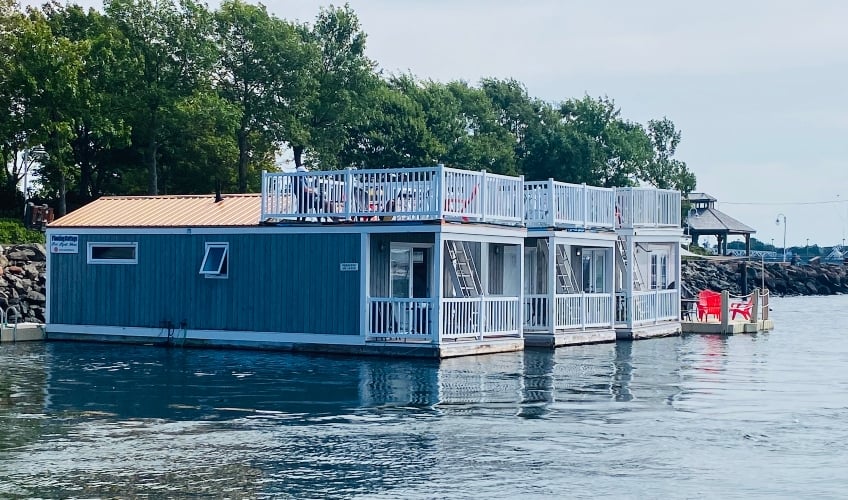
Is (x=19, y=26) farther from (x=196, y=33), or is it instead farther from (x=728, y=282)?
(x=728, y=282)

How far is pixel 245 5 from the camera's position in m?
67.4

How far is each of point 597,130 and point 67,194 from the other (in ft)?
161

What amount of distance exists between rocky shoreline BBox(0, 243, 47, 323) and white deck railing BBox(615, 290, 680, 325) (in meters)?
17.9

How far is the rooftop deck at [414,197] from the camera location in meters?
28.5

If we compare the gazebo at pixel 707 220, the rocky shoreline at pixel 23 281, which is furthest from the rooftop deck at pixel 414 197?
the gazebo at pixel 707 220

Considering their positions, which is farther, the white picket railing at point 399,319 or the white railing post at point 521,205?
the white railing post at point 521,205

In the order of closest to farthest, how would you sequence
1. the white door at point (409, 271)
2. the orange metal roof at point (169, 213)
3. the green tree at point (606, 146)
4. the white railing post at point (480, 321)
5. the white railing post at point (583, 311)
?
the white railing post at point (480, 321)
the white door at point (409, 271)
the orange metal roof at point (169, 213)
the white railing post at point (583, 311)
the green tree at point (606, 146)

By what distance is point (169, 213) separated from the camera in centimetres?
3378

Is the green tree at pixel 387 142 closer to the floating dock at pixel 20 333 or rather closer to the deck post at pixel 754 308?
the deck post at pixel 754 308

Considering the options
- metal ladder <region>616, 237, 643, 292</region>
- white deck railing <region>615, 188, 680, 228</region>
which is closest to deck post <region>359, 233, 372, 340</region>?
metal ladder <region>616, 237, 643, 292</region>

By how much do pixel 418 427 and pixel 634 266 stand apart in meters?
22.2

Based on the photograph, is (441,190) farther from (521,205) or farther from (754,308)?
(754,308)

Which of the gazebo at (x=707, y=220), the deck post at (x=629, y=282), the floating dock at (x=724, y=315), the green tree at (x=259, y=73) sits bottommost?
the floating dock at (x=724, y=315)

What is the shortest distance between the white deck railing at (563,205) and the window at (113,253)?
408 inches
